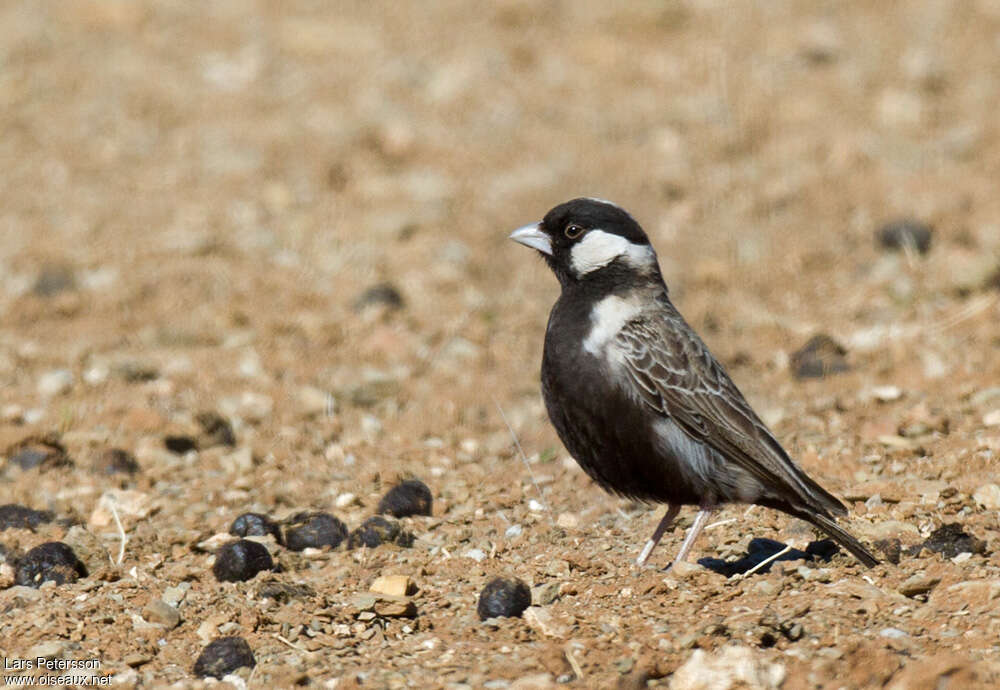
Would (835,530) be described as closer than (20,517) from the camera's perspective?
Yes

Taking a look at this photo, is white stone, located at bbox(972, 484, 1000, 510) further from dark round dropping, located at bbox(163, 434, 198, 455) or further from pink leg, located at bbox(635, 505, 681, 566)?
dark round dropping, located at bbox(163, 434, 198, 455)

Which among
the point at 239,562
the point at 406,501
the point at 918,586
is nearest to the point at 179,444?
the point at 406,501

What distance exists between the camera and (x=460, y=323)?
28.3 feet

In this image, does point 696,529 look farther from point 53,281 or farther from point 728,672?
point 53,281

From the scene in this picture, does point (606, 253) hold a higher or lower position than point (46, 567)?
higher

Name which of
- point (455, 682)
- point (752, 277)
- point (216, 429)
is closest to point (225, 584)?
point (455, 682)

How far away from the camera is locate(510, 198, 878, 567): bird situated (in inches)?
209

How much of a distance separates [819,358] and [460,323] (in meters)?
2.23

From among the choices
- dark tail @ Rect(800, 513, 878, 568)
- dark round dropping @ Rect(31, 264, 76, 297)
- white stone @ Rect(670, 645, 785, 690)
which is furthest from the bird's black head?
dark round dropping @ Rect(31, 264, 76, 297)

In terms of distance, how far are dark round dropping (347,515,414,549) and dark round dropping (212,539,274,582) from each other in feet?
1.45

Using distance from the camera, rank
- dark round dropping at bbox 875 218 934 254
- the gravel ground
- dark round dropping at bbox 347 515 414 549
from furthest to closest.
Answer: dark round dropping at bbox 875 218 934 254 < dark round dropping at bbox 347 515 414 549 < the gravel ground

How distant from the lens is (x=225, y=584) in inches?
204

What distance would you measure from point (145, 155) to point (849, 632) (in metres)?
7.88

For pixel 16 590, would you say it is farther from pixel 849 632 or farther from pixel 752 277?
pixel 752 277
